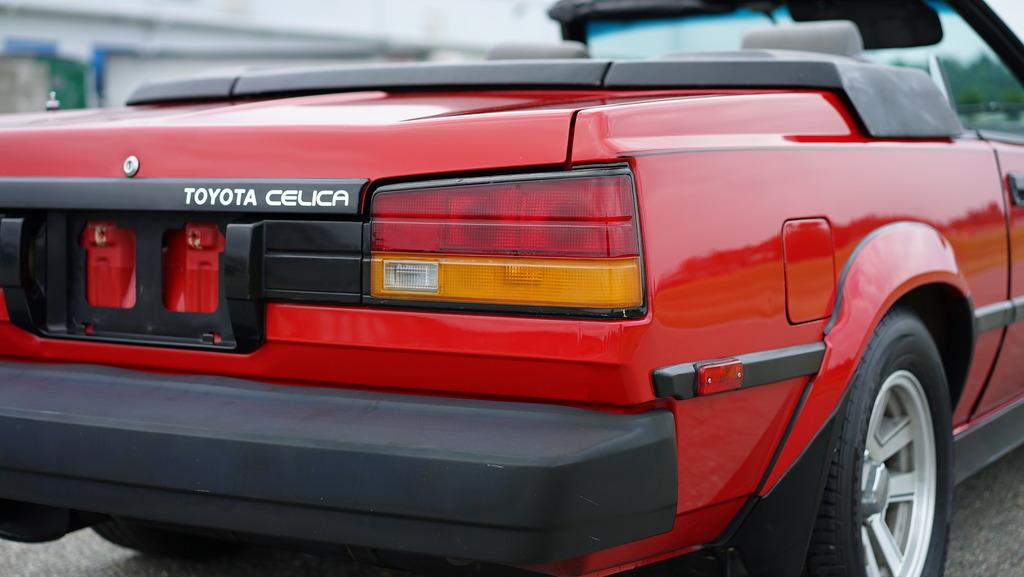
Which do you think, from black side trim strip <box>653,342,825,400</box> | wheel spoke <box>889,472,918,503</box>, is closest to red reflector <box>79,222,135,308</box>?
black side trim strip <box>653,342,825,400</box>

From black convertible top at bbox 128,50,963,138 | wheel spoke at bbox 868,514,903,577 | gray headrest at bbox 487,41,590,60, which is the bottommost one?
wheel spoke at bbox 868,514,903,577

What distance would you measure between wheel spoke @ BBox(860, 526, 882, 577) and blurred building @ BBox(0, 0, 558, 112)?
21249 millimetres

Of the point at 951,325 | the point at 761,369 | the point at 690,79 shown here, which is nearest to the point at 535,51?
the point at 690,79

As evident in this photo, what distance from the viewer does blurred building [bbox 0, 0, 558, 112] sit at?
2258 cm

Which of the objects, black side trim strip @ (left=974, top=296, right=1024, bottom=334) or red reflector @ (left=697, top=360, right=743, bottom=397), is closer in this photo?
red reflector @ (left=697, top=360, right=743, bottom=397)

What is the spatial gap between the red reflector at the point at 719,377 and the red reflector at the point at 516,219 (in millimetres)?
247

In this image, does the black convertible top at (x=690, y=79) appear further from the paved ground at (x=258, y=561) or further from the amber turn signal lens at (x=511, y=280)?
the paved ground at (x=258, y=561)

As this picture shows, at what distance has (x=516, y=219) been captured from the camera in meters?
1.99

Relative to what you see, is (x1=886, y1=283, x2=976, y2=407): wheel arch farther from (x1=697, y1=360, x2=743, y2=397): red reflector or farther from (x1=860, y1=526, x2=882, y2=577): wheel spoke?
(x1=697, y1=360, x2=743, y2=397): red reflector

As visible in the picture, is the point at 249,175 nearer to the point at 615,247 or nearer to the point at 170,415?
the point at 170,415

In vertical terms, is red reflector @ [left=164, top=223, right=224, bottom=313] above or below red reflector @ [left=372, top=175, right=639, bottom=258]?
below

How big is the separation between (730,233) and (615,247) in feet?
0.92

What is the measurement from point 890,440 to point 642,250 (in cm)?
105

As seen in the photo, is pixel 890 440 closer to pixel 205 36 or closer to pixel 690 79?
pixel 690 79
